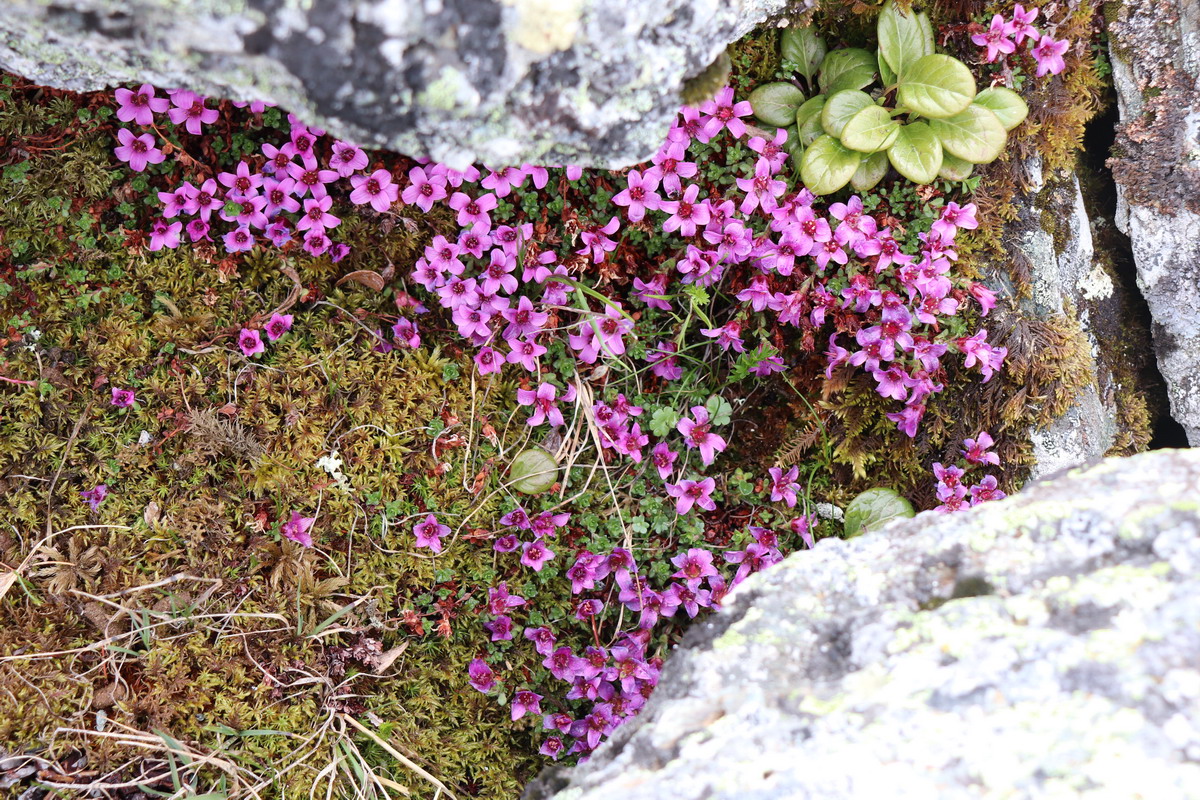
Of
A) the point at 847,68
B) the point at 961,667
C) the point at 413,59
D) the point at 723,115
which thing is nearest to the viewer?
the point at 961,667

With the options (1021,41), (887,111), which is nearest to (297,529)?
(887,111)

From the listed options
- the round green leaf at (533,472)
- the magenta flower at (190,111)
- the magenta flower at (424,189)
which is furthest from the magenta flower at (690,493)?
the magenta flower at (190,111)

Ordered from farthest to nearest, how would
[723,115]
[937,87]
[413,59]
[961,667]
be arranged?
[723,115] < [937,87] < [413,59] < [961,667]

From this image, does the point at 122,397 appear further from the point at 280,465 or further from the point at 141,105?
the point at 141,105

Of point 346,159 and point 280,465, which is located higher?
point 346,159

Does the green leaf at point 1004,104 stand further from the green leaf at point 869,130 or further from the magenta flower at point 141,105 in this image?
the magenta flower at point 141,105

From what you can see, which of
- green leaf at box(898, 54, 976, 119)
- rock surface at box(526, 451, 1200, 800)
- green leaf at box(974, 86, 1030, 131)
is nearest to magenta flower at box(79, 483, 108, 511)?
rock surface at box(526, 451, 1200, 800)

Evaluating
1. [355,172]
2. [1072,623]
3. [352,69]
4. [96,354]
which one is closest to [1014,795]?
[1072,623]
